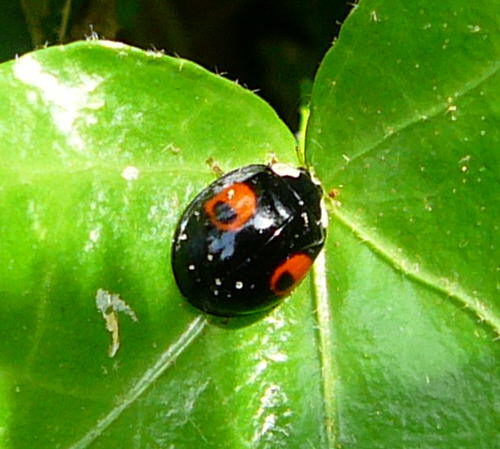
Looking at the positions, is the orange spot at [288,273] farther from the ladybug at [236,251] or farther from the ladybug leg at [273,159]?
the ladybug leg at [273,159]

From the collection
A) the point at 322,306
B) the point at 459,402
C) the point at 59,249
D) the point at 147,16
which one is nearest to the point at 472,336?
the point at 459,402

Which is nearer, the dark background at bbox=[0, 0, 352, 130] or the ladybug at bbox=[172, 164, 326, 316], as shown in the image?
the ladybug at bbox=[172, 164, 326, 316]

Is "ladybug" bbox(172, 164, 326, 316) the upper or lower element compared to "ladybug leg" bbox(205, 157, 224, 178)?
lower

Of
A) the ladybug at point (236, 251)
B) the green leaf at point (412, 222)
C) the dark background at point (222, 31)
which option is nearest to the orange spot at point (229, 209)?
the ladybug at point (236, 251)

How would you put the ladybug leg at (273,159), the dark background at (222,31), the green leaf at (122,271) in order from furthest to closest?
the dark background at (222,31) → the ladybug leg at (273,159) → the green leaf at (122,271)

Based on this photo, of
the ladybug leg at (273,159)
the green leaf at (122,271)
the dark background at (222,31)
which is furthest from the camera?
the dark background at (222,31)

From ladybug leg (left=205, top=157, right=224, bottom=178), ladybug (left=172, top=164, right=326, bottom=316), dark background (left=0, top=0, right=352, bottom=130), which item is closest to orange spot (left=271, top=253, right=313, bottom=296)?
ladybug (left=172, top=164, right=326, bottom=316)

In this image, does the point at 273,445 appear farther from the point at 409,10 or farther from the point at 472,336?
the point at 409,10

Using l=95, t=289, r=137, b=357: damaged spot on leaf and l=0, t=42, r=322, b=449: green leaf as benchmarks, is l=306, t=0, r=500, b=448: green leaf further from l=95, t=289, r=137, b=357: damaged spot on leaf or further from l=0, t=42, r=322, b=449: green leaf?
l=95, t=289, r=137, b=357: damaged spot on leaf
